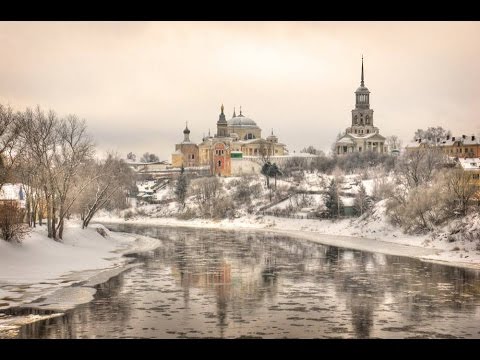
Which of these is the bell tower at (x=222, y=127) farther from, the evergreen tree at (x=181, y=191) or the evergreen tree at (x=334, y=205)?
the evergreen tree at (x=334, y=205)

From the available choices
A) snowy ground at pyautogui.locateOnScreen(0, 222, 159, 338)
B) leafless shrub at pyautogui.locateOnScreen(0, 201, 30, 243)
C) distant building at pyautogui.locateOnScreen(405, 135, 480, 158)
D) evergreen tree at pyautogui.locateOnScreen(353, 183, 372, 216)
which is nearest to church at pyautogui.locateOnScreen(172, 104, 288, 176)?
distant building at pyautogui.locateOnScreen(405, 135, 480, 158)

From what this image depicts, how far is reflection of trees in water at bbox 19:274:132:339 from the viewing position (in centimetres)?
1528

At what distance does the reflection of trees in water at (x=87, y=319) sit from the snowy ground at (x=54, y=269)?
443mm

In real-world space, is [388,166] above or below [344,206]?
above

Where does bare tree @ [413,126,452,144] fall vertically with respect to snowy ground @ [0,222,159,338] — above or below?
above

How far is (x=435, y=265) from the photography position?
2878cm

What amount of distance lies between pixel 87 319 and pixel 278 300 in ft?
19.3

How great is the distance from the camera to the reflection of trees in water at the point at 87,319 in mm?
15281

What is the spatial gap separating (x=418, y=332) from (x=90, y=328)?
781cm

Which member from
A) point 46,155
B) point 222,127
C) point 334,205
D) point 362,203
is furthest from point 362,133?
point 46,155

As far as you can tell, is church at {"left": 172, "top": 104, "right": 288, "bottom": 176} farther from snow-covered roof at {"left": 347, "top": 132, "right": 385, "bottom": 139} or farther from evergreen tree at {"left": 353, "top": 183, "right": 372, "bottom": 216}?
evergreen tree at {"left": 353, "top": 183, "right": 372, "bottom": 216}

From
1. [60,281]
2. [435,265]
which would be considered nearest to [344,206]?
[435,265]

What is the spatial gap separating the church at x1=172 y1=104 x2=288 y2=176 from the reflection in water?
63556 millimetres
